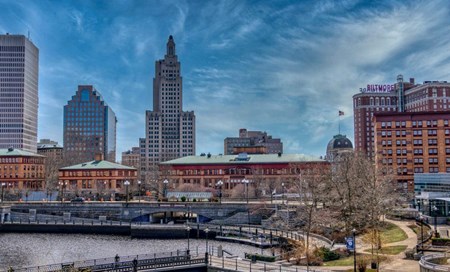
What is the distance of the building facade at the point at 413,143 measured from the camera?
452 feet

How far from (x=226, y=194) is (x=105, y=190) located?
35725mm

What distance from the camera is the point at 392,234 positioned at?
226 feet

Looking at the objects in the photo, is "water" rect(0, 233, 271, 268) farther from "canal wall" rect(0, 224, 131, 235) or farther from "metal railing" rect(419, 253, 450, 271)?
"metal railing" rect(419, 253, 450, 271)

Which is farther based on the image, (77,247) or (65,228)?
(65,228)

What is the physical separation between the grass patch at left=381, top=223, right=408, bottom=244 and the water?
15.3 m

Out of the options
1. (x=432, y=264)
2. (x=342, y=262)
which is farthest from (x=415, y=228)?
(x=432, y=264)

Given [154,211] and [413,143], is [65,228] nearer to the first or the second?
[154,211]

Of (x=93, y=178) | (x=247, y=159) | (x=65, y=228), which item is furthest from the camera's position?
(x=93, y=178)

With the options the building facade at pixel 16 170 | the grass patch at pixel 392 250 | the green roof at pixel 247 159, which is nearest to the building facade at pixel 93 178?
the building facade at pixel 16 170

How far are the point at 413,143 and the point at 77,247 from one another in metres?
97.6

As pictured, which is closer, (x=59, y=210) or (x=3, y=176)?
(x=59, y=210)

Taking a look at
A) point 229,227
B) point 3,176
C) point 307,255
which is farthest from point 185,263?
point 3,176

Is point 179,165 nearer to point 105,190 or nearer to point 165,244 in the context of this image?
point 105,190

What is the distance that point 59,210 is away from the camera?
359 ft
